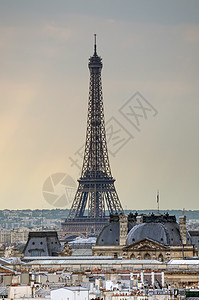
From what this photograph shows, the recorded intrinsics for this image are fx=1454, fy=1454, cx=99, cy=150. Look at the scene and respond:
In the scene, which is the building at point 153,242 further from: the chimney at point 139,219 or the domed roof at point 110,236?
the domed roof at point 110,236

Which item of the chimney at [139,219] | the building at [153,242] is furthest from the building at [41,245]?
the chimney at [139,219]

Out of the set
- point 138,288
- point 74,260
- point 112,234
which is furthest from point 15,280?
point 112,234

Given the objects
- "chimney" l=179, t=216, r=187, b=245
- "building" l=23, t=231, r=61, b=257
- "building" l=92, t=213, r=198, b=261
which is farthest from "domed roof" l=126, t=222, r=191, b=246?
"building" l=23, t=231, r=61, b=257

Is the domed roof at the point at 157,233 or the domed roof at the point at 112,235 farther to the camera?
the domed roof at the point at 112,235

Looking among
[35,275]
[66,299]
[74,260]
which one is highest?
[74,260]

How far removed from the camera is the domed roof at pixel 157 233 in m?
134

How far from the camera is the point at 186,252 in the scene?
132 metres

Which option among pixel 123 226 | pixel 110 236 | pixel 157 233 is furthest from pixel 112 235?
pixel 157 233

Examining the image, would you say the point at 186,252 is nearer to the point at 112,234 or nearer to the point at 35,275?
the point at 112,234

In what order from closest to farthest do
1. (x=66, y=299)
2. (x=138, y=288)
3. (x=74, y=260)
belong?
(x=66, y=299)
(x=138, y=288)
(x=74, y=260)

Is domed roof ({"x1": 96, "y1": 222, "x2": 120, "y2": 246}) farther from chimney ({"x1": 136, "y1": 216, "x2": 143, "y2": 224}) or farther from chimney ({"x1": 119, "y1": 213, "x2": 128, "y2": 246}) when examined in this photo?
chimney ({"x1": 136, "y1": 216, "x2": 143, "y2": 224})

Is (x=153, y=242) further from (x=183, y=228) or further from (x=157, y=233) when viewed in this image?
(x=183, y=228)

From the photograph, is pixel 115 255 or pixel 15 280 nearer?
pixel 15 280

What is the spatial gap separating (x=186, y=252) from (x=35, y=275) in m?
53.0
